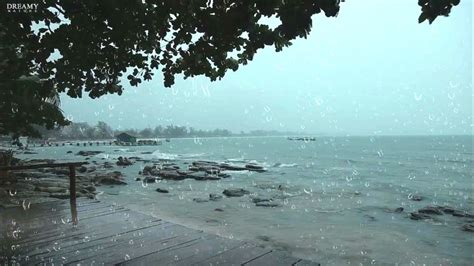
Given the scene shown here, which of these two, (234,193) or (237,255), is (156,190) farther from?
(237,255)

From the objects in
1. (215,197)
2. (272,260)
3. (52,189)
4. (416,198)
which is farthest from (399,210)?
(52,189)

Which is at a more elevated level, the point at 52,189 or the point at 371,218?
the point at 52,189

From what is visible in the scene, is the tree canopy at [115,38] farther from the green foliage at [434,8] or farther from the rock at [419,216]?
the rock at [419,216]

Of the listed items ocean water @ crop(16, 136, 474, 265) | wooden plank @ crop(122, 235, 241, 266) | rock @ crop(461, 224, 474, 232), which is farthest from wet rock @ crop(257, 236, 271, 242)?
rock @ crop(461, 224, 474, 232)

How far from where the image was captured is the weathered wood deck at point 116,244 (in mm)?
5168

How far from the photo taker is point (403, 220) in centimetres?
2020

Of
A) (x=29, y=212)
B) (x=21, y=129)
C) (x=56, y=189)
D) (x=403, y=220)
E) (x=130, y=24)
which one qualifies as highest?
(x=130, y=24)

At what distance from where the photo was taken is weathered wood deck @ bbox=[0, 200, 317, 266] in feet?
17.0

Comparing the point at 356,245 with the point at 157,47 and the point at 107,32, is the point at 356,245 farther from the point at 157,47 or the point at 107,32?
the point at 107,32

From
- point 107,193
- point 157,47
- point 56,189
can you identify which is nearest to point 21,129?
point 56,189

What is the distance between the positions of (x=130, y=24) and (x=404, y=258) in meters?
13.8

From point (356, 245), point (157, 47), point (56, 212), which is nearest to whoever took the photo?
point (157, 47)

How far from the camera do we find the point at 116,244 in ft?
19.3

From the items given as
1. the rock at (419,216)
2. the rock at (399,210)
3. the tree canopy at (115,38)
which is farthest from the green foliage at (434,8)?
the rock at (399,210)
